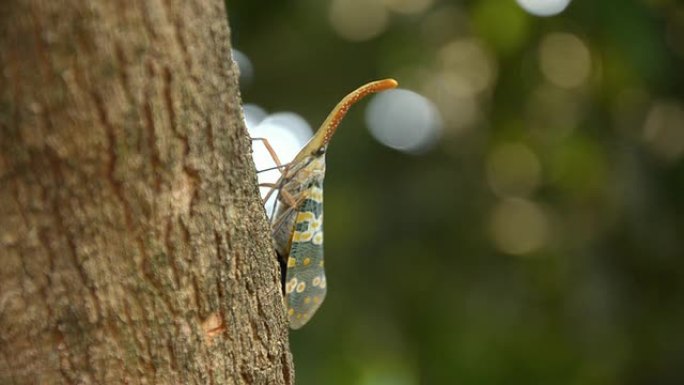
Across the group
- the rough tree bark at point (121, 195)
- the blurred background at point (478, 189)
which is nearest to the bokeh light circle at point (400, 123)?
the blurred background at point (478, 189)

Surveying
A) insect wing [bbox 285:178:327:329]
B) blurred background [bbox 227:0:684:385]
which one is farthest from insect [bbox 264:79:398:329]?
blurred background [bbox 227:0:684:385]

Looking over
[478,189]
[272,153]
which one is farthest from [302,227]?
[478,189]

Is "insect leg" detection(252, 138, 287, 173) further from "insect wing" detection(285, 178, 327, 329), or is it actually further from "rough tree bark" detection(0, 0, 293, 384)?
"rough tree bark" detection(0, 0, 293, 384)

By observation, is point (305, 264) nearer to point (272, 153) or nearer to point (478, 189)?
point (272, 153)

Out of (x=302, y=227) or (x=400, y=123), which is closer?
(x=302, y=227)

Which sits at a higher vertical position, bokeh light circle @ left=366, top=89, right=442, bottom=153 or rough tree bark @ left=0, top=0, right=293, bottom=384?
rough tree bark @ left=0, top=0, right=293, bottom=384

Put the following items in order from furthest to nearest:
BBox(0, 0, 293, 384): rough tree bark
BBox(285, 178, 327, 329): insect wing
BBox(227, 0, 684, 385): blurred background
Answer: BBox(227, 0, 684, 385): blurred background → BBox(285, 178, 327, 329): insect wing → BBox(0, 0, 293, 384): rough tree bark

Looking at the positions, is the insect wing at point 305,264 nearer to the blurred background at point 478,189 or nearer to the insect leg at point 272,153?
the insect leg at point 272,153
